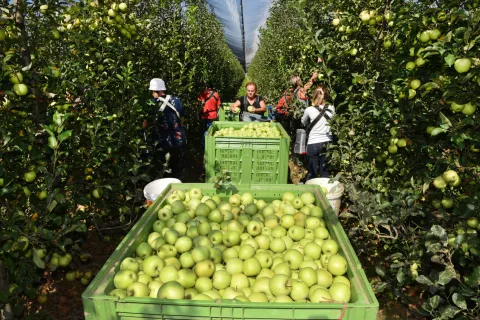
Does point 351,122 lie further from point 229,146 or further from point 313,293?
point 313,293

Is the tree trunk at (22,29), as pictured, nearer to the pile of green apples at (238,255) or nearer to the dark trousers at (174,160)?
the pile of green apples at (238,255)

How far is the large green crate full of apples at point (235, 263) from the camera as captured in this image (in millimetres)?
1774

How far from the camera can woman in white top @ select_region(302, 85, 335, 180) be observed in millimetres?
5801

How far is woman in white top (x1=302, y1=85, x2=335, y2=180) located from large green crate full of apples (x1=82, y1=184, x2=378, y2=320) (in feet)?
8.13

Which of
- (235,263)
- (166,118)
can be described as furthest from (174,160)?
(235,263)

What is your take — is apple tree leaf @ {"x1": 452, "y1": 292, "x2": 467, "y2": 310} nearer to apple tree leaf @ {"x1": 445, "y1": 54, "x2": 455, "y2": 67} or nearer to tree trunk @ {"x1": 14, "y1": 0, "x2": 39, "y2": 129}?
apple tree leaf @ {"x1": 445, "y1": 54, "x2": 455, "y2": 67}

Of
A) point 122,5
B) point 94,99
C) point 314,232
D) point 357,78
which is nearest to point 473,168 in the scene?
point 314,232

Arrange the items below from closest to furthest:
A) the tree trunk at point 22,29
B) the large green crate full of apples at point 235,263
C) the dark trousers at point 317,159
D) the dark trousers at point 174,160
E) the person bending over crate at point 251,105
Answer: the large green crate full of apples at point 235,263, the tree trunk at point 22,29, the dark trousers at point 317,159, the dark trousers at point 174,160, the person bending over crate at point 251,105

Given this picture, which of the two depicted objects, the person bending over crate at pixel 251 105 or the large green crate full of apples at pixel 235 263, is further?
the person bending over crate at pixel 251 105

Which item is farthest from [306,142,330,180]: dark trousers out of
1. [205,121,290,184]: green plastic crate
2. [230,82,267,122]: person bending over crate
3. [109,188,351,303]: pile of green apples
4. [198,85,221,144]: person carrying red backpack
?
[198,85,221,144]: person carrying red backpack

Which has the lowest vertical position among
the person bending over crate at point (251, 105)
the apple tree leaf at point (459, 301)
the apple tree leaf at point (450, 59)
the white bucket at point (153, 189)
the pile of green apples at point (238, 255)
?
the white bucket at point (153, 189)

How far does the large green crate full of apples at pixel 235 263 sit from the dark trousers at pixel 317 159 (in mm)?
2562

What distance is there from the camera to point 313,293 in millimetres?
2211

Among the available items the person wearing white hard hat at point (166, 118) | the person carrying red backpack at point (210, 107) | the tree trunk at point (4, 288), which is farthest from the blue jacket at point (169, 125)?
the tree trunk at point (4, 288)
